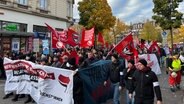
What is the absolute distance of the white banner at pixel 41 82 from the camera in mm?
9714

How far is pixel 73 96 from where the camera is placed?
31.6ft

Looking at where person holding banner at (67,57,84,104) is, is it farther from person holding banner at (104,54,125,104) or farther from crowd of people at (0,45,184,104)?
person holding banner at (104,54,125,104)

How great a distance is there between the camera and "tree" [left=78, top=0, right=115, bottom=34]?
41094 millimetres

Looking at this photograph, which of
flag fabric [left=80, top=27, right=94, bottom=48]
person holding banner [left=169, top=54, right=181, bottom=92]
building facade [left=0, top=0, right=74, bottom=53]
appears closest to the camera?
person holding banner [left=169, top=54, right=181, bottom=92]

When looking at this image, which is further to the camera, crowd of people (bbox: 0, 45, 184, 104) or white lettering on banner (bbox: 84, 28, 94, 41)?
white lettering on banner (bbox: 84, 28, 94, 41)

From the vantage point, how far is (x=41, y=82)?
10.7 meters

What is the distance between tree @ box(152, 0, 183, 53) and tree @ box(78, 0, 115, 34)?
10.0 metres

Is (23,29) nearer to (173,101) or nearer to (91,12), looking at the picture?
(91,12)

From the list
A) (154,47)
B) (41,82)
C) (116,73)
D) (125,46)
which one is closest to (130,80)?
(116,73)

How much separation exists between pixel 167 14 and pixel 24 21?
1310cm

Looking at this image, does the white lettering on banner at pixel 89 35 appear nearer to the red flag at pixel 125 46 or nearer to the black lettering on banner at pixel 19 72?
the red flag at pixel 125 46

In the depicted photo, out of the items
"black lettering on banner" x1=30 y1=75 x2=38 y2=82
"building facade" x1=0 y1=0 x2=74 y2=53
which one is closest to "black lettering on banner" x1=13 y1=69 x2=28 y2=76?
"black lettering on banner" x1=30 y1=75 x2=38 y2=82

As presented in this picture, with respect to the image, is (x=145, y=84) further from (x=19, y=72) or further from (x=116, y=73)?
(x=19, y=72)

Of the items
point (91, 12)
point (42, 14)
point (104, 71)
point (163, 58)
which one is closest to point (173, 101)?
→ point (104, 71)
